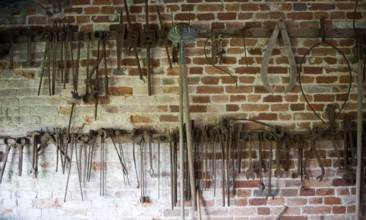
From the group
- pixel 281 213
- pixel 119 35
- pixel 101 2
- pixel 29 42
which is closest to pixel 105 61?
pixel 119 35

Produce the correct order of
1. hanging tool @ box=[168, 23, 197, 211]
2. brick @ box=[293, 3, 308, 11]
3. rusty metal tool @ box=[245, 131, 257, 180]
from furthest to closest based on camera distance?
1. brick @ box=[293, 3, 308, 11]
2. rusty metal tool @ box=[245, 131, 257, 180]
3. hanging tool @ box=[168, 23, 197, 211]

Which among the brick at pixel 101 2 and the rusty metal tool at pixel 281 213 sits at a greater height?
the brick at pixel 101 2

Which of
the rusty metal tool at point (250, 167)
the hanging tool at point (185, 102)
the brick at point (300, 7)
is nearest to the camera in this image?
the hanging tool at point (185, 102)

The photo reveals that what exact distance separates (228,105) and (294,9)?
989 millimetres

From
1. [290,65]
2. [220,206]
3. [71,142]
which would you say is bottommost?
[220,206]

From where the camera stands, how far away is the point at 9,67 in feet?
9.11

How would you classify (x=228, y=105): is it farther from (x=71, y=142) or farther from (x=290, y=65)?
(x=71, y=142)

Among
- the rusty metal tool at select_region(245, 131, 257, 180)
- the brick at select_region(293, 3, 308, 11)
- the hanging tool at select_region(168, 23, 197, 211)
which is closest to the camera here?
the hanging tool at select_region(168, 23, 197, 211)

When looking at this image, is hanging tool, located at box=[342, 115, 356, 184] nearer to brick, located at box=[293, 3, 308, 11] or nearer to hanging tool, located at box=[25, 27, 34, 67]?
brick, located at box=[293, 3, 308, 11]

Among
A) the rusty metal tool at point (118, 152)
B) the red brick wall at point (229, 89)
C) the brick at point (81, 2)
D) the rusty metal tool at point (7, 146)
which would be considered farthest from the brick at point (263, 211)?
the brick at point (81, 2)

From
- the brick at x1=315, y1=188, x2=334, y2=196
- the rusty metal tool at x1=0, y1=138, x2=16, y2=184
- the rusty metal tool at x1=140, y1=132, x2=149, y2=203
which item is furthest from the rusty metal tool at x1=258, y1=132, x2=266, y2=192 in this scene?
the rusty metal tool at x1=0, y1=138, x2=16, y2=184

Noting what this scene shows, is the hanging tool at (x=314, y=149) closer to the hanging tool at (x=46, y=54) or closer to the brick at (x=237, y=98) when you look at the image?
the brick at (x=237, y=98)

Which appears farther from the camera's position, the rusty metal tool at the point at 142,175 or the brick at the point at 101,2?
the brick at the point at 101,2

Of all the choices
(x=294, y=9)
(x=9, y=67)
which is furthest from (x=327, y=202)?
(x=9, y=67)
